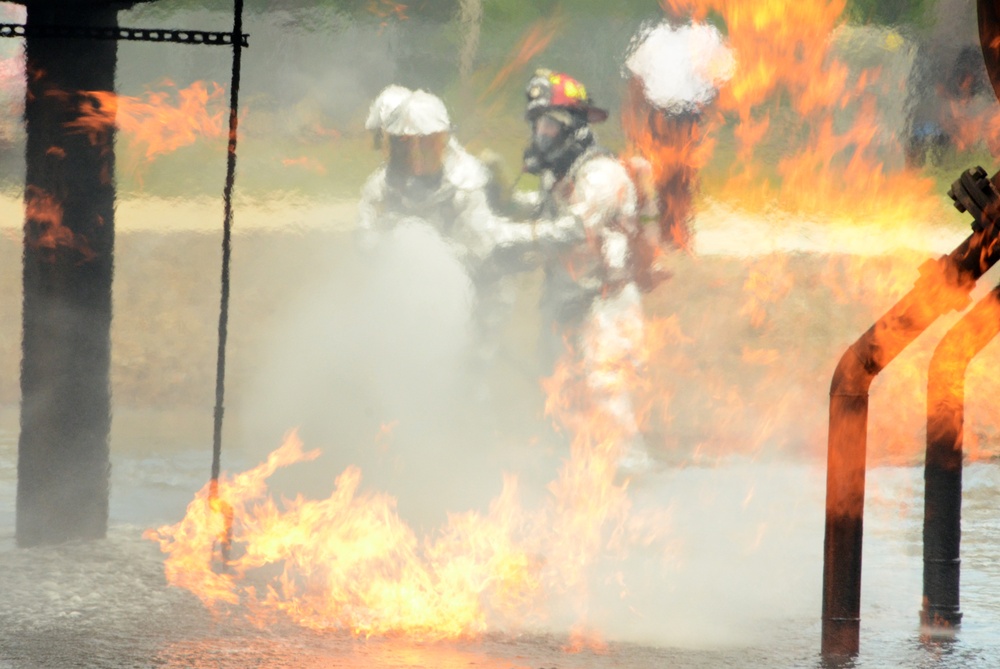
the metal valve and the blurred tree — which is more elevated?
the blurred tree

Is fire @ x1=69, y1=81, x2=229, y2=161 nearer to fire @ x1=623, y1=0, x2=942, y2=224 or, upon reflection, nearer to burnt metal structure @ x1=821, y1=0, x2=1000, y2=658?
fire @ x1=623, y1=0, x2=942, y2=224

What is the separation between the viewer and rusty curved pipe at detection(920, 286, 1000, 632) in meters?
3.83

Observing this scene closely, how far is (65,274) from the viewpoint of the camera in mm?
4910

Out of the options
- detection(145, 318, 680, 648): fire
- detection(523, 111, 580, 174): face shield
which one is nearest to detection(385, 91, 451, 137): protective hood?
detection(523, 111, 580, 174): face shield

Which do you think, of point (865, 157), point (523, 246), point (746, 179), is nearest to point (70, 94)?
point (523, 246)

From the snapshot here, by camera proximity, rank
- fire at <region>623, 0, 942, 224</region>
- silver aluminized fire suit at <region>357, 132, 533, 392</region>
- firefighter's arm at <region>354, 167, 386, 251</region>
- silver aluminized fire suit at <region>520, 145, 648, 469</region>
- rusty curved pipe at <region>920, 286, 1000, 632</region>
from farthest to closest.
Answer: fire at <region>623, 0, 942, 224</region> < firefighter's arm at <region>354, 167, 386, 251</region> < silver aluminized fire suit at <region>357, 132, 533, 392</region> < silver aluminized fire suit at <region>520, 145, 648, 469</region> < rusty curved pipe at <region>920, 286, 1000, 632</region>

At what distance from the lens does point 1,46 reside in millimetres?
7969

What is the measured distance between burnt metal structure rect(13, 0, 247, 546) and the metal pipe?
2986 millimetres

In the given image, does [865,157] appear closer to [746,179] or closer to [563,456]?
[746,179]

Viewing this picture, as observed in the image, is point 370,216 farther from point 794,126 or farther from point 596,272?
point 794,126

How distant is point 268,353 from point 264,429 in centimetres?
76

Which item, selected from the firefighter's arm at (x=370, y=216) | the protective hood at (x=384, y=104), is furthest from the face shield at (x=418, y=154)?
the protective hood at (x=384, y=104)

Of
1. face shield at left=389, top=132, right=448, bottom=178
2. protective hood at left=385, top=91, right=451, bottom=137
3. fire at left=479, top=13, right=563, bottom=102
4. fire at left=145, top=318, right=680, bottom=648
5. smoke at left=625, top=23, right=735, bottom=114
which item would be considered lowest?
fire at left=145, top=318, right=680, bottom=648

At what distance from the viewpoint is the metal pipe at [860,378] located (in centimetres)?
339
